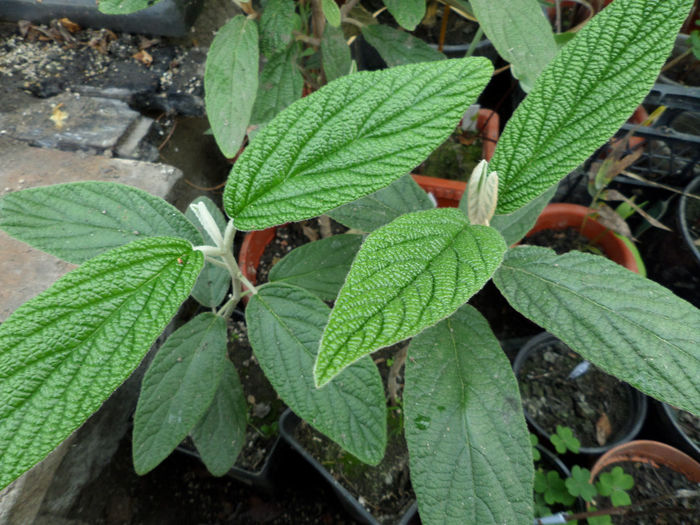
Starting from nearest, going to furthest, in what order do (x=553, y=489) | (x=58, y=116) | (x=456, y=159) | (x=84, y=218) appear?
(x=84, y=218) < (x=553, y=489) < (x=58, y=116) < (x=456, y=159)

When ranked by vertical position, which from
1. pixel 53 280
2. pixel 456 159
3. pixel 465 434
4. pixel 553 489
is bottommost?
pixel 553 489

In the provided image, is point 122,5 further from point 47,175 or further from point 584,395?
point 584,395

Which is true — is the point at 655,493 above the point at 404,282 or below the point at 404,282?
below

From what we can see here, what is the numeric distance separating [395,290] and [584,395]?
41.6 inches

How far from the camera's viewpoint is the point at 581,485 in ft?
3.59

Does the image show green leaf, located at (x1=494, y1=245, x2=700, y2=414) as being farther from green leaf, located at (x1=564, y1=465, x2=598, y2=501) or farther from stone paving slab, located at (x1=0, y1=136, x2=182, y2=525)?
stone paving slab, located at (x1=0, y1=136, x2=182, y2=525)

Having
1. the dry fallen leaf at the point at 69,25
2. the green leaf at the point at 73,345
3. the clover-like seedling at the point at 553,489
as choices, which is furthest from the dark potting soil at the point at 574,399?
the dry fallen leaf at the point at 69,25

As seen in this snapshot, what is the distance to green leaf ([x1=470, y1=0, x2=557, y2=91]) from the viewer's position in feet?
2.59

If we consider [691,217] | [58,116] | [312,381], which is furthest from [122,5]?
[691,217]

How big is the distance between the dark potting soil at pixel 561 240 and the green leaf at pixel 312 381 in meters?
0.94

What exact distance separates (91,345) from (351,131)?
0.37 metres

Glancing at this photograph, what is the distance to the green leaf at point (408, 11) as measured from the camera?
0.92 meters

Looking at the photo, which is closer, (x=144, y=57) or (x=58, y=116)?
(x=58, y=116)

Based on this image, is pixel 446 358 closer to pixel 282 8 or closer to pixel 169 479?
pixel 282 8
